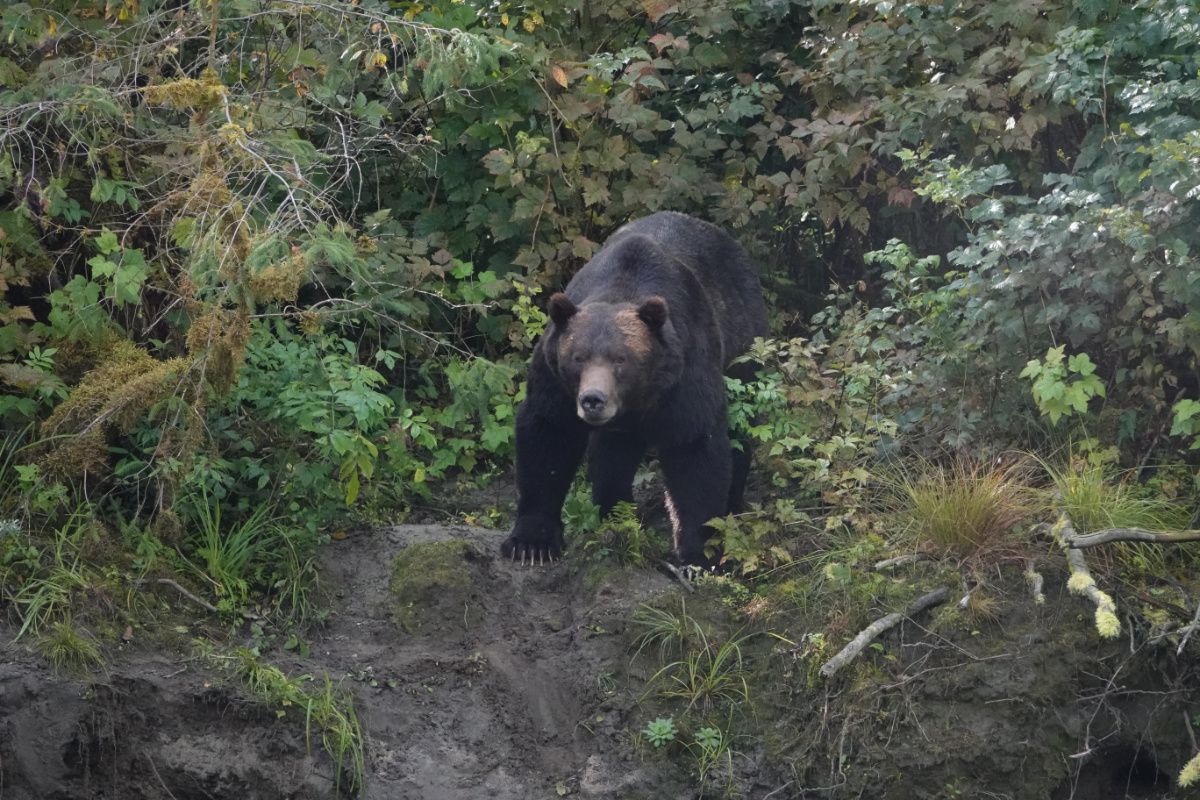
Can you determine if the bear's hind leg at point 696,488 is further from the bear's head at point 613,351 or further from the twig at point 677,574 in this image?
the bear's head at point 613,351

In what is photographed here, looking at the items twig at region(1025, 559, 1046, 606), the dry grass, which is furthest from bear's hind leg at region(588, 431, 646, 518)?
twig at region(1025, 559, 1046, 606)

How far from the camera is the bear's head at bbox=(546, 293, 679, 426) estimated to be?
6062 millimetres

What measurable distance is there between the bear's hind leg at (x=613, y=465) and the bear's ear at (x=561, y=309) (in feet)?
1.97

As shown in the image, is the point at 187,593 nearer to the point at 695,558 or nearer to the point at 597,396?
the point at 597,396

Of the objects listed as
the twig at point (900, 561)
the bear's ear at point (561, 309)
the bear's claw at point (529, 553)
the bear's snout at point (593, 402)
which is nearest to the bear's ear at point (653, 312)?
the bear's ear at point (561, 309)

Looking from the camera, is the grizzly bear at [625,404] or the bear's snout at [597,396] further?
the grizzly bear at [625,404]

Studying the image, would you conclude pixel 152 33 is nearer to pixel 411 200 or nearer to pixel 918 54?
pixel 411 200

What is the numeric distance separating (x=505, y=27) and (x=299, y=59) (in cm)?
197

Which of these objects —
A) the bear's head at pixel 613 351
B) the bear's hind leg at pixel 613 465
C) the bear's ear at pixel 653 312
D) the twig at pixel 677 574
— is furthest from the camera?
the bear's hind leg at pixel 613 465

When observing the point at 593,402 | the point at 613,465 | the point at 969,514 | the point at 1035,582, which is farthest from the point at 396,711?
the point at 1035,582

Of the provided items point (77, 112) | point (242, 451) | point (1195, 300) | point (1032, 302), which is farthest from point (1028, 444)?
point (77, 112)

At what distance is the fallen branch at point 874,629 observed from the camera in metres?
5.15

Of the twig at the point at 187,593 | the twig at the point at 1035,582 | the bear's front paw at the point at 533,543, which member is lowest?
the bear's front paw at the point at 533,543

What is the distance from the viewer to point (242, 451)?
6.20 meters
